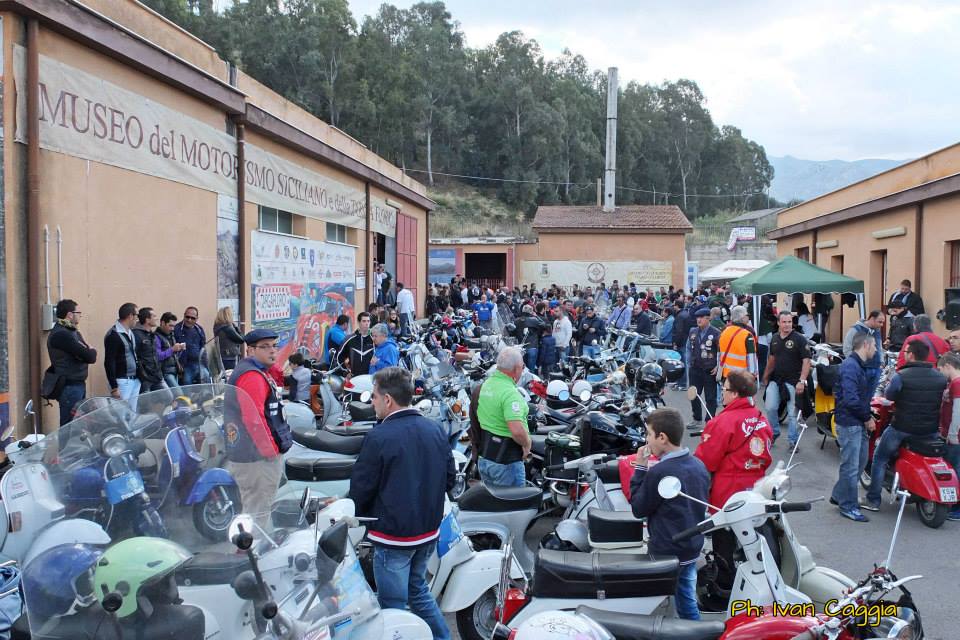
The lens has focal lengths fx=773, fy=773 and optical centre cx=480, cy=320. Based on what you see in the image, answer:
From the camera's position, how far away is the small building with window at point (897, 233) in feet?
52.6

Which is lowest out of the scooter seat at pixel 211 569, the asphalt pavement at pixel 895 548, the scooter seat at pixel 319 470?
the asphalt pavement at pixel 895 548

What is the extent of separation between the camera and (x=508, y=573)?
166 inches

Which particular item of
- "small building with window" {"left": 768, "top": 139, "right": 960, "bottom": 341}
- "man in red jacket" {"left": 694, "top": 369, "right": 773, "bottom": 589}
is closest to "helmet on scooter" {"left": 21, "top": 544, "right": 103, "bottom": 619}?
"man in red jacket" {"left": 694, "top": 369, "right": 773, "bottom": 589}

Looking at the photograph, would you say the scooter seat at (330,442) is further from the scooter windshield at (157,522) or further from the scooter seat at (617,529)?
the scooter windshield at (157,522)

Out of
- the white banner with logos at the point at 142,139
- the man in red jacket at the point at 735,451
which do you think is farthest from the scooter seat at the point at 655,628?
the white banner with logos at the point at 142,139

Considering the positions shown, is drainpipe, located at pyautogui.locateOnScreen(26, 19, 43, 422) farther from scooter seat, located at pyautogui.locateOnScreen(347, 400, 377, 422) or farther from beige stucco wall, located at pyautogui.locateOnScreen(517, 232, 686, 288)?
beige stucco wall, located at pyautogui.locateOnScreen(517, 232, 686, 288)

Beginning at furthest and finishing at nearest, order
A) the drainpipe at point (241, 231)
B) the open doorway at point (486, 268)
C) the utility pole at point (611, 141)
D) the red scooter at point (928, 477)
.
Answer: the utility pole at point (611, 141)
the open doorway at point (486, 268)
the drainpipe at point (241, 231)
the red scooter at point (928, 477)

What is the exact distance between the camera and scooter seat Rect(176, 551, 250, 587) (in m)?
2.90

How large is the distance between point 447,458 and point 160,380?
21.1 ft

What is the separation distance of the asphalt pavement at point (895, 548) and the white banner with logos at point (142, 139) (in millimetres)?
6751

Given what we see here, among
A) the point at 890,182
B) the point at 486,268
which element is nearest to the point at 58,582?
the point at 890,182

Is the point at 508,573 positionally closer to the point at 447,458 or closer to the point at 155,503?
the point at 447,458

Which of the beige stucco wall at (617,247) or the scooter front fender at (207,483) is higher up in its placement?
the beige stucco wall at (617,247)

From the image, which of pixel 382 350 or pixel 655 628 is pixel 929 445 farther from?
pixel 382 350
